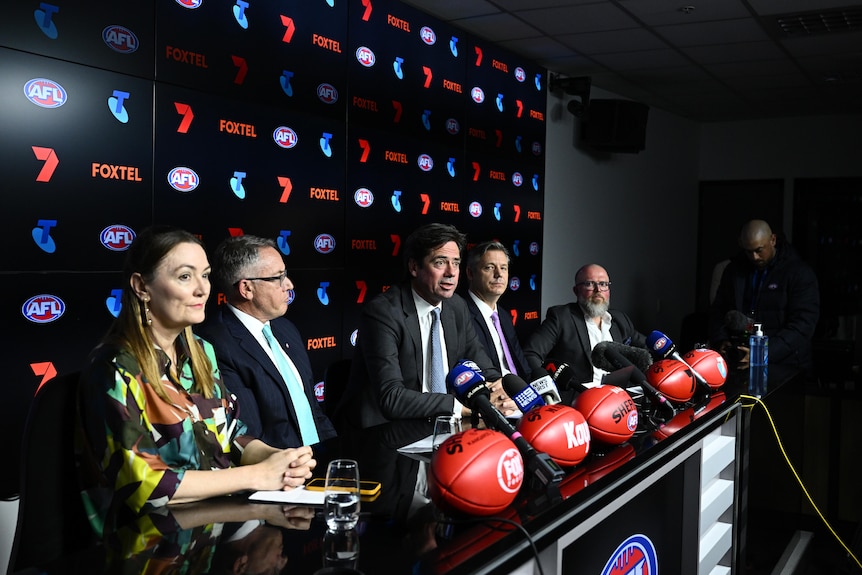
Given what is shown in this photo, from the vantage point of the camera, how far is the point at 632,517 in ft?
5.89

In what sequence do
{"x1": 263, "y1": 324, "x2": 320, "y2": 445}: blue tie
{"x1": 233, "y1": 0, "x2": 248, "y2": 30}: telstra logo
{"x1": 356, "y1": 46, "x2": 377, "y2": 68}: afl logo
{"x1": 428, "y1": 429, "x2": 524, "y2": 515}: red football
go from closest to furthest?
1. {"x1": 428, "y1": 429, "x2": 524, "y2": 515}: red football
2. {"x1": 263, "y1": 324, "x2": 320, "y2": 445}: blue tie
3. {"x1": 233, "y1": 0, "x2": 248, "y2": 30}: telstra logo
4. {"x1": 356, "y1": 46, "x2": 377, "y2": 68}: afl logo

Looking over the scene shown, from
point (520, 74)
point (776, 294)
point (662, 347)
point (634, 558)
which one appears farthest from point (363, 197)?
point (634, 558)

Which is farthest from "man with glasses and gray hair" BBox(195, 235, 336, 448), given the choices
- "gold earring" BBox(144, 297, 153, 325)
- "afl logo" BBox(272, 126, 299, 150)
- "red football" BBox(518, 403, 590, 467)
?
"afl logo" BBox(272, 126, 299, 150)

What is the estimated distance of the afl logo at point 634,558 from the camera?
1712 mm

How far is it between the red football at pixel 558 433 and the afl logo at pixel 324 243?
2237 mm

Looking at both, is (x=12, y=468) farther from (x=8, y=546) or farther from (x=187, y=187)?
(x=187, y=187)

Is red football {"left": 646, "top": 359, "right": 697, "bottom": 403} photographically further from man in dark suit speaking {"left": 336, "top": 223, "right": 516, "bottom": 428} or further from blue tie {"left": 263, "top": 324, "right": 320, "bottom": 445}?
blue tie {"left": 263, "top": 324, "right": 320, "bottom": 445}

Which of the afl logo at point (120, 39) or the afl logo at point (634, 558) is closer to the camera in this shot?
the afl logo at point (634, 558)

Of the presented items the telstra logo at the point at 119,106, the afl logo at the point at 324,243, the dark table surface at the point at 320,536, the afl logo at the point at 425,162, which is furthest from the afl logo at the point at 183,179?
the dark table surface at the point at 320,536

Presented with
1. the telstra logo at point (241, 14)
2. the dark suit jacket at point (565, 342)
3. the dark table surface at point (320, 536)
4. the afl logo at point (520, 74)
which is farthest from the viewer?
the afl logo at point (520, 74)

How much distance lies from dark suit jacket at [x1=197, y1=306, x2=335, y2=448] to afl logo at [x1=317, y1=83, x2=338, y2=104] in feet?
5.60

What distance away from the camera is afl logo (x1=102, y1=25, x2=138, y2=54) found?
2701 mm

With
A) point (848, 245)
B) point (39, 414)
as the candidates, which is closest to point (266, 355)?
point (39, 414)

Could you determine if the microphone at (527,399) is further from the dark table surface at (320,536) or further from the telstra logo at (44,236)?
the telstra logo at (44,236)
